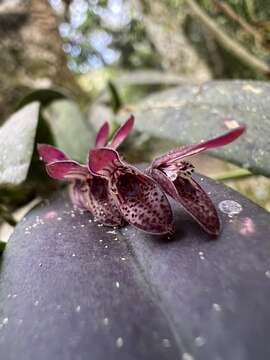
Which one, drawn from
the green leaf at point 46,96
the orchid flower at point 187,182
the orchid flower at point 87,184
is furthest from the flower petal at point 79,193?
the green leaf at point 46,96

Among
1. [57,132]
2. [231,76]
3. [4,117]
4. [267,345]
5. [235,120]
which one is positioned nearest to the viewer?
[267,345]

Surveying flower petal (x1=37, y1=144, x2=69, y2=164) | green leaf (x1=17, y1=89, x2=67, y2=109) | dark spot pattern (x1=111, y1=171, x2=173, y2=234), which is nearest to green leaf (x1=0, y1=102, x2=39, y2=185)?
flower petal (x1=37, y1=144, x2=69, y2=164)

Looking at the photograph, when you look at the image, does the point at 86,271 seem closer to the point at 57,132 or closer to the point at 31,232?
the point at 31,232

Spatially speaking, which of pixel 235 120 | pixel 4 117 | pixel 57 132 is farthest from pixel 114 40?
pixel 235 120

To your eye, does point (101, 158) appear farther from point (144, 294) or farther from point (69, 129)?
point (69, 129)

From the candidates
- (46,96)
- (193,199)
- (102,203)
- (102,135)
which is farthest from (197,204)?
(46,96)

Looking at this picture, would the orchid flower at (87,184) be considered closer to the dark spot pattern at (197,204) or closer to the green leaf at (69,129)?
the dark spot pattern at (197,204)

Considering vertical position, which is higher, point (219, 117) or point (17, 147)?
point (17, 147)
